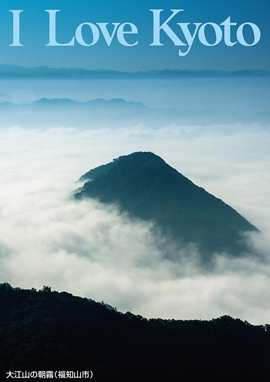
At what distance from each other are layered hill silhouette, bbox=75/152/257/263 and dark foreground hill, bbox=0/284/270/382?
24.3 meters

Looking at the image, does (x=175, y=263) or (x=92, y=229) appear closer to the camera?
(x=175, y=263)

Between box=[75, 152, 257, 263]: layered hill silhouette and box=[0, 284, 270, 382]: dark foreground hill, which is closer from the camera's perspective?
box=[0, 284, 270, 382]: dark foreground hill

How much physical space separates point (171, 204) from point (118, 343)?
113 ft

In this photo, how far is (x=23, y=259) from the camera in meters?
55.3

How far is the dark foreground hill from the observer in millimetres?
19181

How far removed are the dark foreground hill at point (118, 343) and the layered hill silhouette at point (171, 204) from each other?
24316 mm

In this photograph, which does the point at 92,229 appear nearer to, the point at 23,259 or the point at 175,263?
the point at 23,259

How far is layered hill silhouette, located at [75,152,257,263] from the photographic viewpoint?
166ft

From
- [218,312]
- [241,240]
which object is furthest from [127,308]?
[241,240]

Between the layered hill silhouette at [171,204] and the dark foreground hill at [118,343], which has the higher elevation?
the layered hill silhouette at [171,204]

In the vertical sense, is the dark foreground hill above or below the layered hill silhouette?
below

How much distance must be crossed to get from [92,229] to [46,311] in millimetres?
39128

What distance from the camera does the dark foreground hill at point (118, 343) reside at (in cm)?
1918

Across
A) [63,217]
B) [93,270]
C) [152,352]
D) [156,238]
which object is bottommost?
[152,352]
